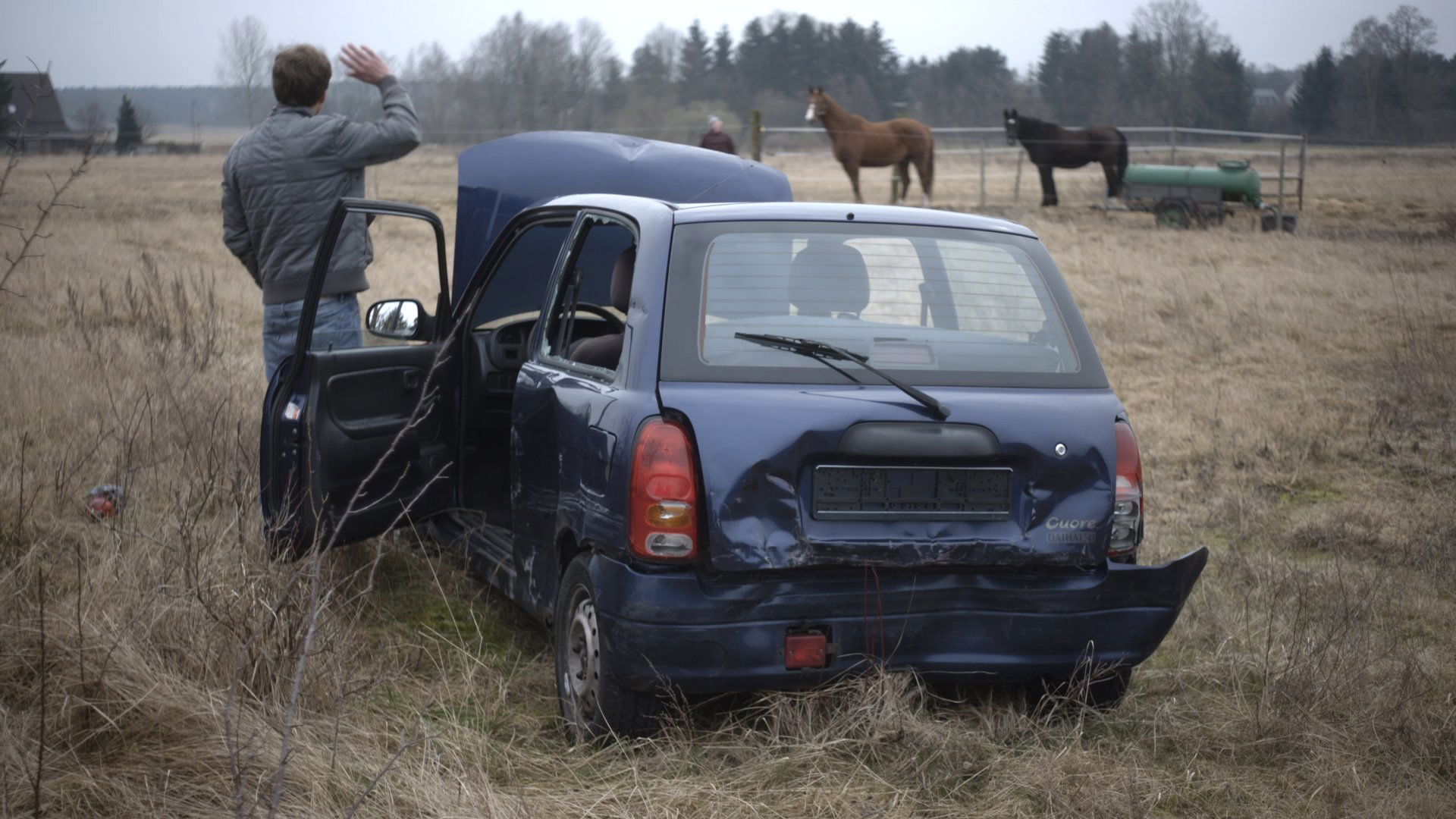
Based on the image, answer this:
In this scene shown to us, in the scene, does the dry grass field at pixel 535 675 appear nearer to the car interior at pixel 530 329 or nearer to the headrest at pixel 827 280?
the car interior at pixel 530 329

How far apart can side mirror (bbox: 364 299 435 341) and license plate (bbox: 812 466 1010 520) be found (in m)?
2.36

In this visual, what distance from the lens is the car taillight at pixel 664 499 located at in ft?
11.3

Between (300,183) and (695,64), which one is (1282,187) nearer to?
(300,183)

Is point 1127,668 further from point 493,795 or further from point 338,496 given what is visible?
point 338,496

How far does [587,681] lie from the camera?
3.81 m

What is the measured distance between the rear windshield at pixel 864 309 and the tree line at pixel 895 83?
1331 centimetres

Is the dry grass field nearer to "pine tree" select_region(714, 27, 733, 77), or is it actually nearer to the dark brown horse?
the dark brown horse

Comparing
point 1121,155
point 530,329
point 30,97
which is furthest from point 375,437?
point 1121,155

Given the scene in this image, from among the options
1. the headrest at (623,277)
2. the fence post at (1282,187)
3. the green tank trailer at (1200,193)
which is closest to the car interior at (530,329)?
the headrest at (623,277)

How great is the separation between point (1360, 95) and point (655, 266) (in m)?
20.7

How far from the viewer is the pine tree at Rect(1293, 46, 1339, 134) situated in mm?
26047

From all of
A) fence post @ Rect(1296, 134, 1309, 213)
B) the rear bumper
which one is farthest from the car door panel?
fence post @ Rect(1296, 134, 1309, 213)

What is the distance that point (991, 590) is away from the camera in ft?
12.0

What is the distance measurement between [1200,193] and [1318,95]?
29.3 feet
